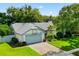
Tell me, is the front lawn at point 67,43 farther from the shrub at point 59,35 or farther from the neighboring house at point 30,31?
the neighboring house at point 30,31

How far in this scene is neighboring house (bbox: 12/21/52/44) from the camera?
5371 mm

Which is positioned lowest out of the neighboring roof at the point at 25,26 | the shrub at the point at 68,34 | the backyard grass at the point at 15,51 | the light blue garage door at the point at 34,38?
the backyard grass at the point at 15,51

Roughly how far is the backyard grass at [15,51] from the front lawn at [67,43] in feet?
0.99

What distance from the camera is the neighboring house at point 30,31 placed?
17.6 ft

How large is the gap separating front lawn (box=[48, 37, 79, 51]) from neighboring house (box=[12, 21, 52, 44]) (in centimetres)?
21

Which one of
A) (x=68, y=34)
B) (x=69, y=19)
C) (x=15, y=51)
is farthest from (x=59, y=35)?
(x=15, y=51)

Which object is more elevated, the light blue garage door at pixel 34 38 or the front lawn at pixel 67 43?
the light blue garage door at pixel 34 38

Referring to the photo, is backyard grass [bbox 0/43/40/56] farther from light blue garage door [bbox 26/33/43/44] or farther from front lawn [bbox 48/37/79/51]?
front lawn [bbox 48/37/79/51]

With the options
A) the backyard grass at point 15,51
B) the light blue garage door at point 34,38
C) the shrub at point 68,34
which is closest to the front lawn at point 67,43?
the shrub at point 68,34

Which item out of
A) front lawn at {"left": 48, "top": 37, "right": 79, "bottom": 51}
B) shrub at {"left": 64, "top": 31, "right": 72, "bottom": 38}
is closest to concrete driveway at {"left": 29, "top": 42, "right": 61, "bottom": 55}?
front lawn at {"left": 48, "top": 37, "right": 79, "bottom": 51}

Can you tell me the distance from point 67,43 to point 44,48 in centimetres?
32

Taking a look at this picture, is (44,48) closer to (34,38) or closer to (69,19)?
(34,38)

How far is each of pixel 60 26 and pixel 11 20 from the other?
0.66m

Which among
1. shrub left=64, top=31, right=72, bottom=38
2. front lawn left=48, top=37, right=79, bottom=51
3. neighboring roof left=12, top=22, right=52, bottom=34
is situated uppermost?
neighboring roof left=12, top=22, right=52, bottom=34
